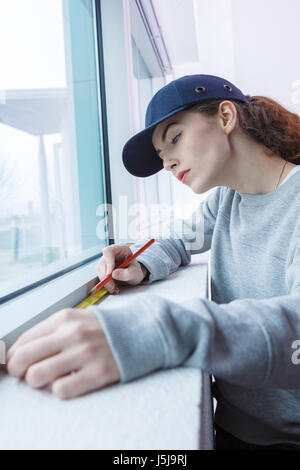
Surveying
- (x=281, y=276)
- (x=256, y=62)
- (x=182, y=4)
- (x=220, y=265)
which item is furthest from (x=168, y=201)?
(x=281, y=276)

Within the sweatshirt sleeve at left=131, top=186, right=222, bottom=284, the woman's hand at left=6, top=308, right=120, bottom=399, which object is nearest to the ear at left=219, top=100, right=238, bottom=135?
the sweatshirt sleeve at left=131, top=186, right=222, bottom=284

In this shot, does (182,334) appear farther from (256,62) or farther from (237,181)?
(256,62)

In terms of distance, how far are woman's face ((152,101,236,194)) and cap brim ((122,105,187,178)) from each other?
0.02 m

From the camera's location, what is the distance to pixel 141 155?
77 cm

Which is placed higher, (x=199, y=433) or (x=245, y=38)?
(x=245, y=38)

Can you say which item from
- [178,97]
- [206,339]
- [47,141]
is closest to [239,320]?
[206,339]

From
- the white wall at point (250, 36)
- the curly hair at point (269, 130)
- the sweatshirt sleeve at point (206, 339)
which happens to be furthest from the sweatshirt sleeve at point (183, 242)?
the white wall at point (250, 36)

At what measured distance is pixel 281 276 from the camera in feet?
2.00

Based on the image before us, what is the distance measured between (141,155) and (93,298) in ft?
1.18

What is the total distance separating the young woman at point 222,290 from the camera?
0.95 ft

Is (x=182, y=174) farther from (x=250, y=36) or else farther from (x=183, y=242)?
Result: (x=250, y=36)

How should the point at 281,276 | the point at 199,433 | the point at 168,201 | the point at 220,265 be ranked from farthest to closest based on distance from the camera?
the point at 168,201 < the point at 220,265 < the point at 281,276 < the point at 199,433

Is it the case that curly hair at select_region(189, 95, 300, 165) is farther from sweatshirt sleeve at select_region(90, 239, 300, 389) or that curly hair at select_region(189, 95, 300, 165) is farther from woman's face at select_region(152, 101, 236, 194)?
sweatshirt sleeve at select_region(90, 239, 300, 389)
